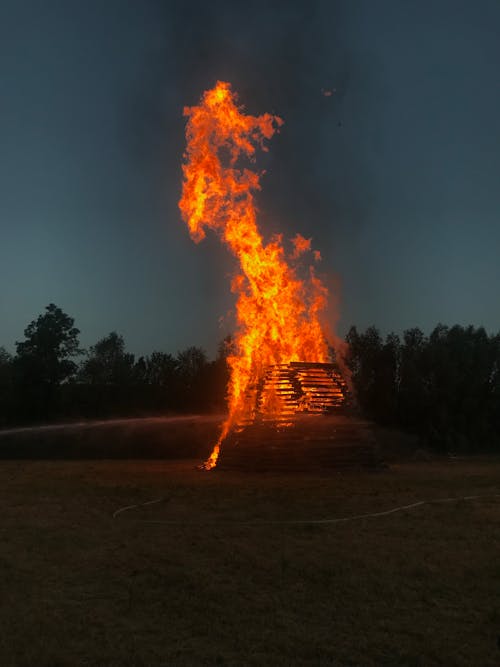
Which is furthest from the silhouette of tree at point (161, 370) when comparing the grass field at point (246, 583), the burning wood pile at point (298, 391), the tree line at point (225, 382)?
the grass field at point (246, 583)

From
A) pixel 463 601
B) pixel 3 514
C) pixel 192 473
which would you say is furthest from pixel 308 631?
pixel 192 473

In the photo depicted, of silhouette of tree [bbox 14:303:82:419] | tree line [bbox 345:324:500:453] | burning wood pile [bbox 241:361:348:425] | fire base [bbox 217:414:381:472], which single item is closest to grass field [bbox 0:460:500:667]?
fire base [bbox 217:414:381:472]

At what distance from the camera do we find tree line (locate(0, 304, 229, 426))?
48188mm

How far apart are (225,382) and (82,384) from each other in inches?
546

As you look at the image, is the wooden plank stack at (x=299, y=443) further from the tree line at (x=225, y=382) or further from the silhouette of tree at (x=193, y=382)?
the silhouette of tree at (x=193, y=382)

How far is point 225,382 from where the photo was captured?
166 feet

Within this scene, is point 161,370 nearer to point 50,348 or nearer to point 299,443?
point 50,348

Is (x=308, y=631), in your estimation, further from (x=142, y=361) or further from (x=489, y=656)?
(x=142, y=361)

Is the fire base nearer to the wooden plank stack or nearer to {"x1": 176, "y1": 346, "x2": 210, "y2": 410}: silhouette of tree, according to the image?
the wooden plank stack

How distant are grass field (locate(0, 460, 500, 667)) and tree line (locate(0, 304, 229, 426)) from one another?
119 feet

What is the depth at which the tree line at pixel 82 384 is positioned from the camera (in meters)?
48.2

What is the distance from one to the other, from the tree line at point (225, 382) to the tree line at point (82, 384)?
0.08m

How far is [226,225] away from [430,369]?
21.1m

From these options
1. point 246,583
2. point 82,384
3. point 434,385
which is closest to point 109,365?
point 82,384
